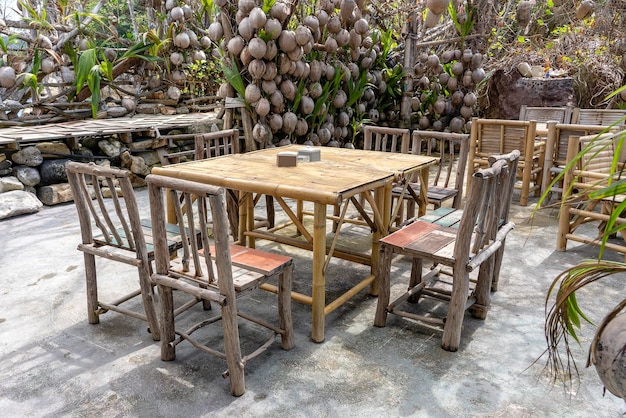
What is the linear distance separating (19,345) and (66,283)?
2.34ft

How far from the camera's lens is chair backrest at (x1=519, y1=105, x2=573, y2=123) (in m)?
5.47

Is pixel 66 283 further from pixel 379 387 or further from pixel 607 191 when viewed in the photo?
pixel 607 191

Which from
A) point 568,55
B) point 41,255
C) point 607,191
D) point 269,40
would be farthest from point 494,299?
point 568,55

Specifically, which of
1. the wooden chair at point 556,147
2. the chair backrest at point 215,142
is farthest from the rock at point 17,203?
the wooden chair at point 556,147

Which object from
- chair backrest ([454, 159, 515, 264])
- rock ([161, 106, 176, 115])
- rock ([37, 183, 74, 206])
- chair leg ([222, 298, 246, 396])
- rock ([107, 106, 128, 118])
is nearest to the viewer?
chair leg ([222, 298, 246, 396])

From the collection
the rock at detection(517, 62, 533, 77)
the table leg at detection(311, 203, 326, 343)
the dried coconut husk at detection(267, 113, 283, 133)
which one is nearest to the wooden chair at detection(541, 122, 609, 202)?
the dried coconut husk at detection(267, 113, 283, 133)

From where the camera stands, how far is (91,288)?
7.98 ft

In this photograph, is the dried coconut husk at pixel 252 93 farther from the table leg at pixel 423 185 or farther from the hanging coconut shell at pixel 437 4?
the table leg at pixel 423 185

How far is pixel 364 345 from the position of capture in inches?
90.7

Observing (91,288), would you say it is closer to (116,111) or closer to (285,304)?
(285,304)

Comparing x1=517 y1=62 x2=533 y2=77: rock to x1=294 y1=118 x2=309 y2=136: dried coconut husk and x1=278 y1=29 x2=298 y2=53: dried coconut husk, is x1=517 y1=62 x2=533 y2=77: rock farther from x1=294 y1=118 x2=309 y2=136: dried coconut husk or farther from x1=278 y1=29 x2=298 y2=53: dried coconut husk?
x1=278 y1=29 x2=298 y2=53: dried coconut husk

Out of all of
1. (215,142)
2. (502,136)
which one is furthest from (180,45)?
(502,136)

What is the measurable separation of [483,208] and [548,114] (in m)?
4.24

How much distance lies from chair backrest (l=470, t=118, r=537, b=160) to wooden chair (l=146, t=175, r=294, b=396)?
308 centimetres
